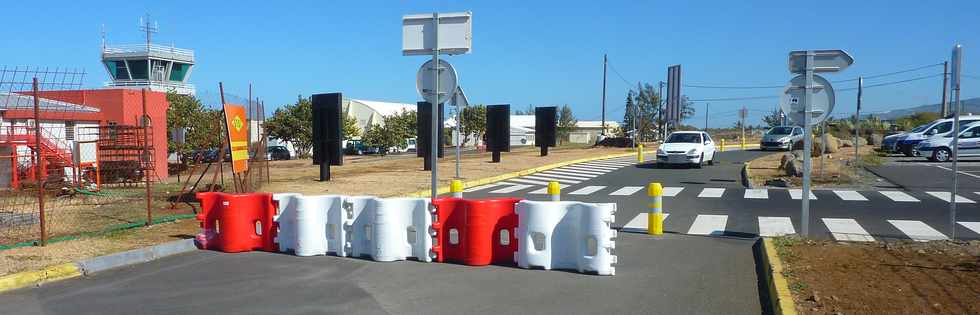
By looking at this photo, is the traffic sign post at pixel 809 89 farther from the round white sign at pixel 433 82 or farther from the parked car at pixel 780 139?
the parked car at pixel 780 139

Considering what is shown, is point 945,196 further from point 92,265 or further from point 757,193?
point 92,265

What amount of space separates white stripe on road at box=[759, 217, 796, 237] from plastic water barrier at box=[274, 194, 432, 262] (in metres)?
5.38

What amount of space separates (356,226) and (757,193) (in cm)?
1186

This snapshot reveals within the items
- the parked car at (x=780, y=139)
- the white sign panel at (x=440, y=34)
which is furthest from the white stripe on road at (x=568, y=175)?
the parked car at (x=780, y=139)

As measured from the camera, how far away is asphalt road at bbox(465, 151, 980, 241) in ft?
36.9

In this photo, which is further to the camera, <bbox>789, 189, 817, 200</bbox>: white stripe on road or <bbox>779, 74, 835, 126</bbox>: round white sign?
<bbox>789, 189, 817, 200</bbox>: white stripe on road

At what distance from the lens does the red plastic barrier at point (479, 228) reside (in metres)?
8.34

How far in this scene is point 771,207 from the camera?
1447 centimetres

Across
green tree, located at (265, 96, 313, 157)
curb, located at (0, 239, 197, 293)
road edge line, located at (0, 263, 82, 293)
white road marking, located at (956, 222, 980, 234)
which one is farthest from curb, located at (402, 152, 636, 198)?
green tree, located at (265, 96, 313, 157)

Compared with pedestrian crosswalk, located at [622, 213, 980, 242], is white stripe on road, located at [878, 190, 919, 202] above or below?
above

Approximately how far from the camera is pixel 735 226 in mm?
11820

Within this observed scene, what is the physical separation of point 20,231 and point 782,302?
10718mm

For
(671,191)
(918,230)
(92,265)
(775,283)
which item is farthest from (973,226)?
(92,265)

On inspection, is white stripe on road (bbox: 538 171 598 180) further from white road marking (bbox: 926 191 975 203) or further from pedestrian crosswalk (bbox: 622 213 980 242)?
pedestrian crosswalk (bbox: 622 213 980 242)
